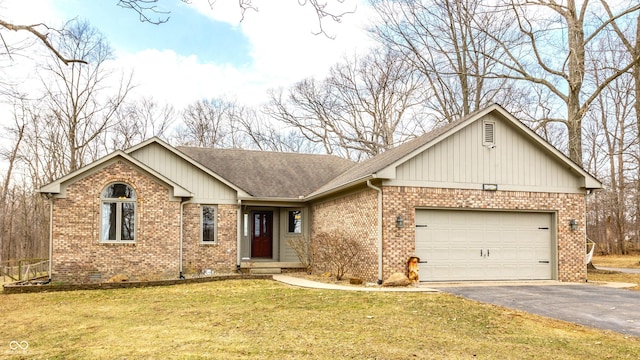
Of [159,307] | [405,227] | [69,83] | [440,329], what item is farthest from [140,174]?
[69,83]

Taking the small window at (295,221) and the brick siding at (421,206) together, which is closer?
the brick siding at (421,206)

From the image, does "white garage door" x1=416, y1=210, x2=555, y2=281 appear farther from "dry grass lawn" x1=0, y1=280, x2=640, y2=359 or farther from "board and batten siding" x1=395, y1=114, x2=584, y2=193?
"dry grass lawn" x1=0, y1=280, x2=640, y2=359

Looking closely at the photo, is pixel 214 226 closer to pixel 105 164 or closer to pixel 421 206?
pixel 105 164

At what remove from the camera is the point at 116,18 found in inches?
270

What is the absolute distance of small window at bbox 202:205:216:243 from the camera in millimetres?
18141

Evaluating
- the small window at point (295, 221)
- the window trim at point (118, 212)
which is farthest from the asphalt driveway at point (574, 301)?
the window trim at point (118, 212)

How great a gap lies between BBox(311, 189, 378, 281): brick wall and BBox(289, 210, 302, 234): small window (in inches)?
96.3

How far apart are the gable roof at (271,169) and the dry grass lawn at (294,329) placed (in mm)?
8463

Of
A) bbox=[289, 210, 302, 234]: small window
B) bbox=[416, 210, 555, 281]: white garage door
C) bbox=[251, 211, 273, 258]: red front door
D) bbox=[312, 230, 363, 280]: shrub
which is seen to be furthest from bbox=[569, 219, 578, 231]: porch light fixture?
bbox=[251, 211, 273, 258]: red front door

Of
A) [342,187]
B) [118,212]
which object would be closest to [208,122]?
[118,212]

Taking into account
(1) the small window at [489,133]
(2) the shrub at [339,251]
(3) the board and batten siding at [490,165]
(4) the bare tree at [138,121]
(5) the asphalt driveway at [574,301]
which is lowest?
(5) the asphalt driveway at [574,301]

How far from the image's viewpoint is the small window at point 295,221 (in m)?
20.7

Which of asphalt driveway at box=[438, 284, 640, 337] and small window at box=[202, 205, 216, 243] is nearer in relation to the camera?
asphalt driveway at box=[438, 284, 640, 337]

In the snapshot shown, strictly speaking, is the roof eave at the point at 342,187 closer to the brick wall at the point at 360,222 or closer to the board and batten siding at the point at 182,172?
the brick wall at the point at 360,222
